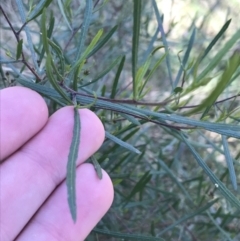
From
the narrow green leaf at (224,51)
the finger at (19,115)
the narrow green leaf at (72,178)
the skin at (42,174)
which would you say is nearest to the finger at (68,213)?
the skin at (42,174)

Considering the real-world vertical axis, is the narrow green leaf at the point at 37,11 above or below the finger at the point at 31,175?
above

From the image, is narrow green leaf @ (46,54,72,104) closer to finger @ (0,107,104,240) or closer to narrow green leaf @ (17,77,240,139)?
narrow green leaf @ (17,77,240,139)

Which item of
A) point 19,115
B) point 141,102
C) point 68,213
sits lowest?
point 68,213

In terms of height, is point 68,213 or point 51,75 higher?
point 51,75

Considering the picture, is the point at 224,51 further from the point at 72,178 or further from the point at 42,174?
the point at 42,174

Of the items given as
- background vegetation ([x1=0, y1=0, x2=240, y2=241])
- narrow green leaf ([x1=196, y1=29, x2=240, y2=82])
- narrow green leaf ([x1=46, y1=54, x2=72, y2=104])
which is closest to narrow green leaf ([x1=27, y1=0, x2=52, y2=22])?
background vegetation ([x1=0, y1=0, x2=240, y2=241])

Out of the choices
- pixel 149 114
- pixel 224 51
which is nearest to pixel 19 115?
pixel 149 114

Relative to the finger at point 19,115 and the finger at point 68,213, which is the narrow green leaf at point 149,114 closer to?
the finger at point 19,115

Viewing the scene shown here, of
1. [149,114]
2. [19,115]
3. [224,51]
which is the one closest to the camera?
[224,51]
